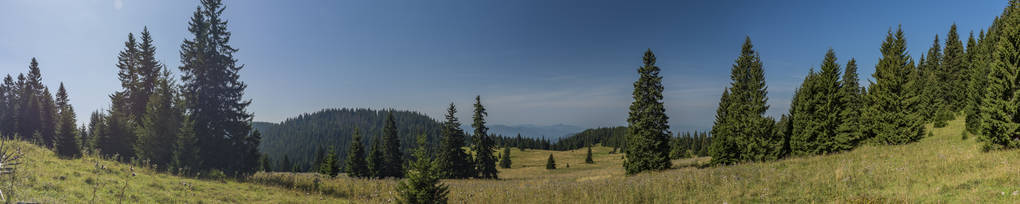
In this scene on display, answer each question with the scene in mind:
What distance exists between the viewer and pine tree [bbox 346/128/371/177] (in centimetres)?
4434

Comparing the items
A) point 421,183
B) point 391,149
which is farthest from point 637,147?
point 391,149

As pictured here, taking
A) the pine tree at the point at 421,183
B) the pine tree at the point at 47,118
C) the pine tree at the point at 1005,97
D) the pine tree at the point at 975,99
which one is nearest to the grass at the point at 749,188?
the pine tree at the point at 1005,97

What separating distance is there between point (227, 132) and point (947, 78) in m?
82.2

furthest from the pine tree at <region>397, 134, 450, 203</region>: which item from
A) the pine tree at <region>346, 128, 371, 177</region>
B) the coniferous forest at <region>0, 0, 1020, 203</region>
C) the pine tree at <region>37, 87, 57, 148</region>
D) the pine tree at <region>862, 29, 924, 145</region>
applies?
the pine tree at <region>37, 87, 57, 148</region>

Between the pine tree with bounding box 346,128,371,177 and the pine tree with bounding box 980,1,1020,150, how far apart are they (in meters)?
50.1

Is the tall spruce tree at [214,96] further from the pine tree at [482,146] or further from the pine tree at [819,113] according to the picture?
the pine tree at [819,113]

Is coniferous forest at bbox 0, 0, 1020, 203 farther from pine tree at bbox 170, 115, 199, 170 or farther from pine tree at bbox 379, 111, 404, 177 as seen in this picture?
pine tree at bbox 379, 111, 404, 177

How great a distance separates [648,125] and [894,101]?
1423 cm

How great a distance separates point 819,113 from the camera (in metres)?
22.5

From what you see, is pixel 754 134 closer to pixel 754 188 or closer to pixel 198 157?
pixel 754 188

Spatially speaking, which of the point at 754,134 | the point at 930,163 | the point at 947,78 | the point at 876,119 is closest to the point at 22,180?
the point at 930,163

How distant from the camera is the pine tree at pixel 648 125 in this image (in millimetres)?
25625

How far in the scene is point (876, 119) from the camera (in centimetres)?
2097

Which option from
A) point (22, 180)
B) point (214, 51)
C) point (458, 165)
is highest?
point (214, 51)
